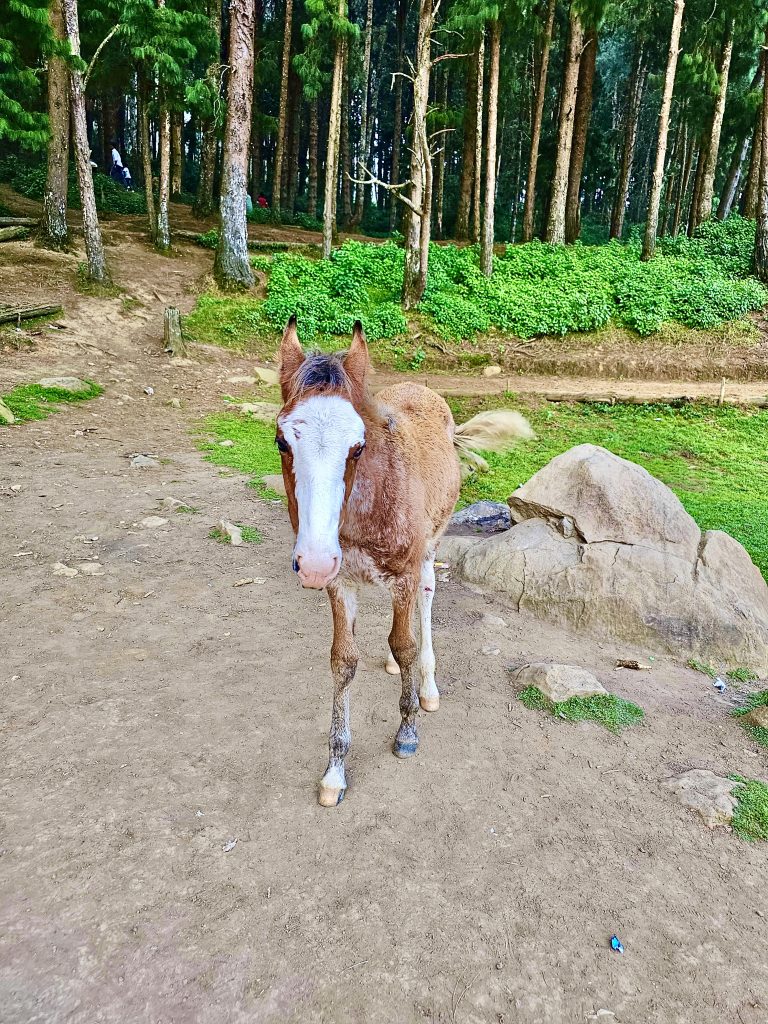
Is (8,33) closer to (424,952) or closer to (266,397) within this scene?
(266,397)

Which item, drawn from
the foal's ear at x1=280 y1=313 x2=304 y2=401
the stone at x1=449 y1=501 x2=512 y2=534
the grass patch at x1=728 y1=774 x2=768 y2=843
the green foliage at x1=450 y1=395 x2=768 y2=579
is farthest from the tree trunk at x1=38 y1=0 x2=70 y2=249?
the grass patch at x1=728 y1=774 x2=768 y2=843

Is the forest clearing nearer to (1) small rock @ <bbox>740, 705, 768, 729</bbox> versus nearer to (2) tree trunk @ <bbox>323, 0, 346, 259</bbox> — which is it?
(1) small rock @ <bbox>740, 705, 768, 729</bbox>

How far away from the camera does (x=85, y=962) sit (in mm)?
2465

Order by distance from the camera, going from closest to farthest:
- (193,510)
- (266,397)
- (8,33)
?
(193,510) < (266,397) < (8,33)

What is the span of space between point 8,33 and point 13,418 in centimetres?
1201

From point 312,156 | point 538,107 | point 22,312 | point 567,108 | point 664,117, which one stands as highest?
point 312,156

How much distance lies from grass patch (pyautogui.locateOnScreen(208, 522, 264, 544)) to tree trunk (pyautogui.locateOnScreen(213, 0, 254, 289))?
486 inches

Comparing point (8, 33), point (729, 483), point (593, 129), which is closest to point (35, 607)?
point (729, 483)

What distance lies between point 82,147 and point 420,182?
8.51 metres

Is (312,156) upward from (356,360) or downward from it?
upward

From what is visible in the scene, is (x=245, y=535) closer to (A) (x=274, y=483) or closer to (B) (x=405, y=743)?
(A) (x=274, y=483)

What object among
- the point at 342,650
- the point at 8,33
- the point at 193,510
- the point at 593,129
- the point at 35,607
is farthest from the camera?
the point at 593,129

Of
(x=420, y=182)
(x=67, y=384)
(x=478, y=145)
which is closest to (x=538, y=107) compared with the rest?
(x=478, y=145)

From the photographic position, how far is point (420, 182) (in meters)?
16.4
